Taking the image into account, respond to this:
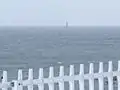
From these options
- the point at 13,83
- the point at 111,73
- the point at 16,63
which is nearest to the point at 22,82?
the point at 13,83

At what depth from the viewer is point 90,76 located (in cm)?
750

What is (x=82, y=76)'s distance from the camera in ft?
24.4

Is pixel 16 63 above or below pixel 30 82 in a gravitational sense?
below

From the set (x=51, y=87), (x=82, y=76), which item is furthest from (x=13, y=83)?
(x=82, y=76)

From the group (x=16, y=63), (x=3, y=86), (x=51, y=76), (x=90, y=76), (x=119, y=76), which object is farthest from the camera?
(x=16, y=63)

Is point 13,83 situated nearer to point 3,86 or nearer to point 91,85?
point 3,86

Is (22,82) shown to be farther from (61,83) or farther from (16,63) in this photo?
(16,63)

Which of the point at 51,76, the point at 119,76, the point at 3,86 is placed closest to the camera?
the point at 3,86

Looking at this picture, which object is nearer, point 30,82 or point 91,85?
point 30,82

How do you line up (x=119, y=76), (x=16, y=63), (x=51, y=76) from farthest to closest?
1. (x=16, y=63)
2. (x=119, y=76)
3. (x=51, y=76)

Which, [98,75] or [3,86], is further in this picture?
[98,75]

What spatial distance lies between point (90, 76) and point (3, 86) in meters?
1.61

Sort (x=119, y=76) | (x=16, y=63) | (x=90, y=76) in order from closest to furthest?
(x=90, y=76), (x=119, y=76), (x=16, y=63)

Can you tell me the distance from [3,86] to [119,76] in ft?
8.26
